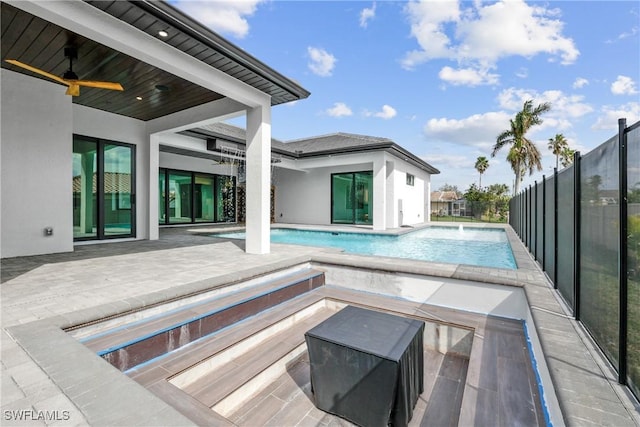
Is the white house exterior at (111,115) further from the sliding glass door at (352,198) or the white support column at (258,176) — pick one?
the sliding glass door at (352,198)

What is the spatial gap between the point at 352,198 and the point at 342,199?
1.80 feet

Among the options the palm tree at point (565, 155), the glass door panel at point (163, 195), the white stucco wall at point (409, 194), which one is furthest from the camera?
the palm tree at point (565, 155)

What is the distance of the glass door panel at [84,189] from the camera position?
267 inches

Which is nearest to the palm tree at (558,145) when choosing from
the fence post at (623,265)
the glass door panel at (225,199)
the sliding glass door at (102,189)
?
the glass door panel at (225,199)

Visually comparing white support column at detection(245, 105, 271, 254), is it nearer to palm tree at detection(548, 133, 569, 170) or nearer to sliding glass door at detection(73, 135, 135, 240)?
sliding glass door at detection(73, 135, 135, 240)

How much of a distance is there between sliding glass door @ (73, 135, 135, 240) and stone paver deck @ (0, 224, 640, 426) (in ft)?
5.53

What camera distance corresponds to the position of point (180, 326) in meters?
2.92

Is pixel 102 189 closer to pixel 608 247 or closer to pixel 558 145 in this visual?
pixel 608 247

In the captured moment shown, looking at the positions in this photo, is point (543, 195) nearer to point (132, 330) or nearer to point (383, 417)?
point (383, 417)

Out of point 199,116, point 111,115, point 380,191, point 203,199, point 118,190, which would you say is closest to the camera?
point 199,116

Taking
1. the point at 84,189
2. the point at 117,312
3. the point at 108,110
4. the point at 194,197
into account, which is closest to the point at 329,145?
the point at 194,197

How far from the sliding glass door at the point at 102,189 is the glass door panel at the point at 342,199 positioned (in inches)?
352

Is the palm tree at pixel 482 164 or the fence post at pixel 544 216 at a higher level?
the palm tree at pixel 482 164

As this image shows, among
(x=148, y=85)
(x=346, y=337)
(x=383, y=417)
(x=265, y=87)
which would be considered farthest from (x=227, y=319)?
(x=148, y=85)
